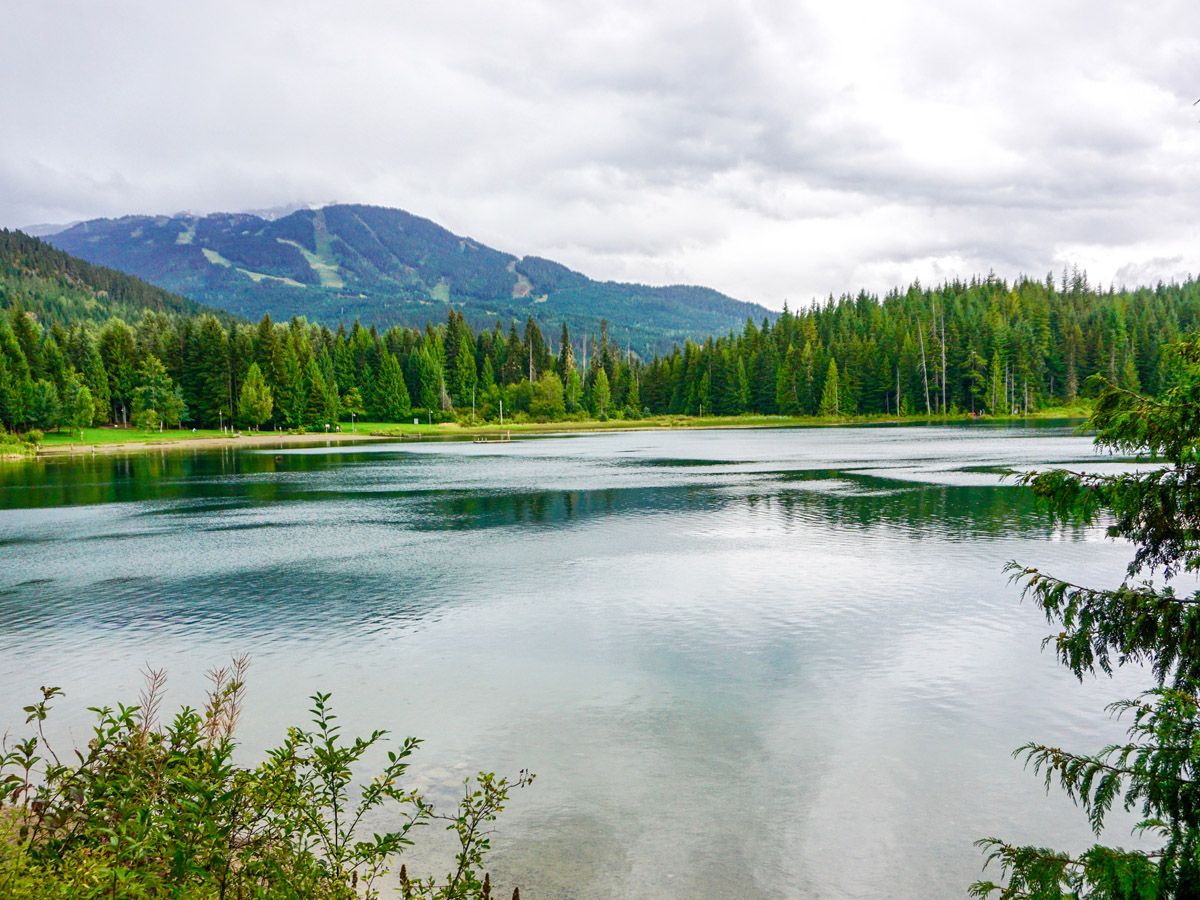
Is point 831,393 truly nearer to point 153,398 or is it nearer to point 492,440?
point 492,440

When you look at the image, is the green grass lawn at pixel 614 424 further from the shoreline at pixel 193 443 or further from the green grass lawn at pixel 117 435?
the shoreline at pixel 193 443

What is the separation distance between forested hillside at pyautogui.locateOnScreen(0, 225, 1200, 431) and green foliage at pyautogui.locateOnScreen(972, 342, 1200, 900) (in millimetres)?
122388

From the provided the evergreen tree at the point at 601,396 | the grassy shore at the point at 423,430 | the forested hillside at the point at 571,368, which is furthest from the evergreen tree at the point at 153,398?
the evergreen tree at the point at 601,396

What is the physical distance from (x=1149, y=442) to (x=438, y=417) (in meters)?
159

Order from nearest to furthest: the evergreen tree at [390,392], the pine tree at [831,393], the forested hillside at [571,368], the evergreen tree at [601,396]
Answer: the forested hillside at [571,368] → the pine tree at [831,393] → the evergreen tree at [390,392] → the evergreen tree at [601,396]

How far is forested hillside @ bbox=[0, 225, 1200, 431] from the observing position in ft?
408

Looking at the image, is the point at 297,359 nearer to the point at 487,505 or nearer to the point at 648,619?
the point at 487,505

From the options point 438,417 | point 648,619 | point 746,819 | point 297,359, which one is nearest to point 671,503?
point 648,619

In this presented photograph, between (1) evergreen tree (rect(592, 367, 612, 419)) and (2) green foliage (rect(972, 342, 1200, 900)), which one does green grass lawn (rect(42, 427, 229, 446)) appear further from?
(2) green foliage (rect(972, 342, 1200, 900))

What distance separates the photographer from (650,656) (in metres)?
17.6

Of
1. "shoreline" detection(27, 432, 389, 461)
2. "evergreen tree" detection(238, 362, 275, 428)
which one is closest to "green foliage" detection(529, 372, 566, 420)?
"shoreline" detection(27, 432, 389, 461)

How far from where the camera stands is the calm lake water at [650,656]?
10.4m

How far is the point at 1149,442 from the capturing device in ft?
22.0

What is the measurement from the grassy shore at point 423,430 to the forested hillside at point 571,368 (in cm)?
263
